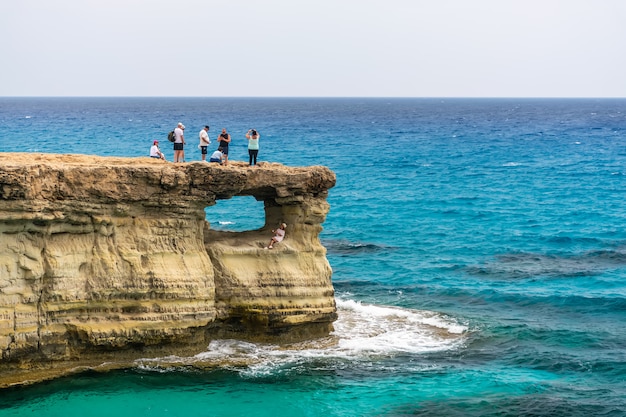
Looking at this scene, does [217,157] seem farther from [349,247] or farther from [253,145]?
[349,247]

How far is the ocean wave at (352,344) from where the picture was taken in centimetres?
2616

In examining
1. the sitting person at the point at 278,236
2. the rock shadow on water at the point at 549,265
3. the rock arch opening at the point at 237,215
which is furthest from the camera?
the rock arch opening at the point at 237,215

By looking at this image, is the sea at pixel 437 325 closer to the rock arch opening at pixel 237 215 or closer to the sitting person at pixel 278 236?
the rock arch opening at pixel 237 215

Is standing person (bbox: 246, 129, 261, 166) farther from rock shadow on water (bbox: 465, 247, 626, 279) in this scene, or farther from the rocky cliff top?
rock shadow on water (bbox: 465, 247, 626, 279)

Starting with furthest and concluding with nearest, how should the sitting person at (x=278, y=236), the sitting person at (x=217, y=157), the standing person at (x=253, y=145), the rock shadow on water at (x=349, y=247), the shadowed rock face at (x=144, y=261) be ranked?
the rock shadow on water at (x=349, y=247) → the standing person at (x=253, y=145) → the sitting person at (x=217, y=157) → the sitting person at (x=278, y=236) → the shadowed rock face at (x=144, y=261)

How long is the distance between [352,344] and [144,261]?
286 inches

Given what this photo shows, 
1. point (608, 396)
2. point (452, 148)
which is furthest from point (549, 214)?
point (452, 148)

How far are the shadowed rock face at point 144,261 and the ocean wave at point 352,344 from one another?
48 cm

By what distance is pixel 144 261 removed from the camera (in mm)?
25594

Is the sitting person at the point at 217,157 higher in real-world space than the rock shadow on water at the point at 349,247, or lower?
higher

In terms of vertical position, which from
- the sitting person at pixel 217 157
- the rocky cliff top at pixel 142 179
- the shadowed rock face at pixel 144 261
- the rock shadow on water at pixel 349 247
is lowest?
the rock shadow on water at pixel 349 247

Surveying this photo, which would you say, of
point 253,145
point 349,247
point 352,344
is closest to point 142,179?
point 253,145

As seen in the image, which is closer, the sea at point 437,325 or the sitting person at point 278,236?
the sea at point 437,325

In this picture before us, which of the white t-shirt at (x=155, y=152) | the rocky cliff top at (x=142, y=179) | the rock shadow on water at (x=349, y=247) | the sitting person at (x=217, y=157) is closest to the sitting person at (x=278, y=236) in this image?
the rocky cliff top at (x=142, y=179)
